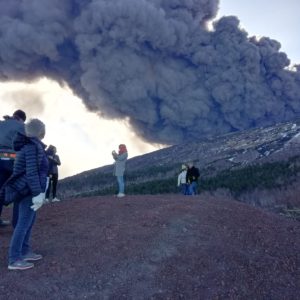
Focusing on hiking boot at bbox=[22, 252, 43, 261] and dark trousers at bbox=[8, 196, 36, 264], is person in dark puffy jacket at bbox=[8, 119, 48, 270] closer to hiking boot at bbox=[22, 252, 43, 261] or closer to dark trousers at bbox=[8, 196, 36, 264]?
dark trousers at bbox=[8, 196, 36, 264]

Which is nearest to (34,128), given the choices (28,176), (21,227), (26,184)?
(28,176)

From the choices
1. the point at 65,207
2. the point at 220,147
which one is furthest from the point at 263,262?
the point at 220,147

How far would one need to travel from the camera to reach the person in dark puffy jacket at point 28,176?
6.78 meters

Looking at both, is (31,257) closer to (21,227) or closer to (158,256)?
(21,227)

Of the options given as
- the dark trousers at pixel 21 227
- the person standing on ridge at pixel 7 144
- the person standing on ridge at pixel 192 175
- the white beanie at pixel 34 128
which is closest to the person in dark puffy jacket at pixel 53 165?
the person standing on ridge at pixel 7 144

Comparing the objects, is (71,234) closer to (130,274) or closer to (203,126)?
(130,274)

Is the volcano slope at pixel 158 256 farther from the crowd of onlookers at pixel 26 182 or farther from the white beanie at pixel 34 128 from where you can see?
the white beanie at pixel 34 128

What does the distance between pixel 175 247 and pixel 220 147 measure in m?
62.1

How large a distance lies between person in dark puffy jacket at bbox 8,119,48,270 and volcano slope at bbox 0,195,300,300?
0.46m

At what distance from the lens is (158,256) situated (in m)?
8.14

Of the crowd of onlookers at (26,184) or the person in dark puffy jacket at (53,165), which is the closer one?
the crowd of onlookers at (26,184)

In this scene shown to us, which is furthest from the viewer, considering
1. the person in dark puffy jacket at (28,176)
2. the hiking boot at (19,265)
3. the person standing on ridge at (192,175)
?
the person standing on ridge at (192,175)

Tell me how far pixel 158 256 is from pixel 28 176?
2822 mm

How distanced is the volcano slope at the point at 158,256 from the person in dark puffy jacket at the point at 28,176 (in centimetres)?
46
